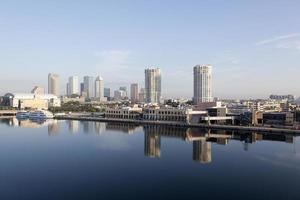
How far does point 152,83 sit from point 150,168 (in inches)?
2350

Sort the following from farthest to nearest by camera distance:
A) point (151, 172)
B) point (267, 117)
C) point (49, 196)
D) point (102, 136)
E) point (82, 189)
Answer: point (267, 117) → point (102, 136) → point (151, 172) → point (82, 189) → point (49, 196)

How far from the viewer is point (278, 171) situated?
42.4ft

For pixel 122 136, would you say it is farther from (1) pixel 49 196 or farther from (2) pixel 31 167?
(1) pixel 49 196

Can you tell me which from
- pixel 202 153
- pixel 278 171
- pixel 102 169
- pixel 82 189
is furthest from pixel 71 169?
pixel 278 171

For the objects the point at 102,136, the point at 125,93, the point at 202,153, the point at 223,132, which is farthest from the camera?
the point at 125,93

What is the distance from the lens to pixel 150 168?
13289 mm

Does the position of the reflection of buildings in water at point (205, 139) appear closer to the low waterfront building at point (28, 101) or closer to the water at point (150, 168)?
the water at point (150, 168)

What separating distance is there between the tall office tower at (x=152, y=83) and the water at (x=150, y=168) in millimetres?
51286

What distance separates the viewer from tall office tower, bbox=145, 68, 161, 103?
72.4 metres

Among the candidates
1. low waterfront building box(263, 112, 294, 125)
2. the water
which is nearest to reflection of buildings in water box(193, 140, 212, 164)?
the water

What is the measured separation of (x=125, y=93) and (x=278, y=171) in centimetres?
11922

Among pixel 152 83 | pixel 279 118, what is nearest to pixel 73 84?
pixel 152 83

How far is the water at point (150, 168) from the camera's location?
1018 centimetres

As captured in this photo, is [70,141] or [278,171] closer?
[278,171]
